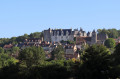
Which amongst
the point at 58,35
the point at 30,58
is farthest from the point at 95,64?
the point at 58,35

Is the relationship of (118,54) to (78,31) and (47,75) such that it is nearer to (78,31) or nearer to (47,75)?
(47,75)

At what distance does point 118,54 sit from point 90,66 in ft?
15.3

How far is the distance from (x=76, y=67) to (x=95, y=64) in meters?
3.89

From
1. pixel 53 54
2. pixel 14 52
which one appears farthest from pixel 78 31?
pixel 53 54

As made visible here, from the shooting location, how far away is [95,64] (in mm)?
38875

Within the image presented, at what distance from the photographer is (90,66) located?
128 ft

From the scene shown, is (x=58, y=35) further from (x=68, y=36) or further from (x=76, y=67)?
(x=76, y=67)

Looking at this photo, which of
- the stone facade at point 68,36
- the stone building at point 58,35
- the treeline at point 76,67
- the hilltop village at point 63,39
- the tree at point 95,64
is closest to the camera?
the tree at point 95,64

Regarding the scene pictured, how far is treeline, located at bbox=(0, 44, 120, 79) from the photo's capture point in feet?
125

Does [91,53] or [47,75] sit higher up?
[91,53]

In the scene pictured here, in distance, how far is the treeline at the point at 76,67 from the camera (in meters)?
38.1

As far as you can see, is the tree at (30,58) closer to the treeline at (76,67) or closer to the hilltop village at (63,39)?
the treeline at (76,67)

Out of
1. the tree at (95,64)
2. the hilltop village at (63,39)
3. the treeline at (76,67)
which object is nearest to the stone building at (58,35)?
the hilltop village at (63,39)

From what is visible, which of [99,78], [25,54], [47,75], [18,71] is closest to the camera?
[99,78]
